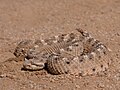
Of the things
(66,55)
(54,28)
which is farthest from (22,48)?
(54,28)

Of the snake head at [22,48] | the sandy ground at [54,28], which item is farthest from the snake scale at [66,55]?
the sandy ground at [54,28]

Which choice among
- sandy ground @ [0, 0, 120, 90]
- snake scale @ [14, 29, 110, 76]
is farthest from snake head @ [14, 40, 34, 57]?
sandy ground @ [0, 0, 120, 90]

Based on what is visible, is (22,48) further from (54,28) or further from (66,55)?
(54,28)

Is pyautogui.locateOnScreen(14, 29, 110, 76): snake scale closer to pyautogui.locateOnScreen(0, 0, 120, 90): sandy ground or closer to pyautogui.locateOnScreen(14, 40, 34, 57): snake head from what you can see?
pyautogui.locateOnScreen(14, 40, 34, 57): snake head

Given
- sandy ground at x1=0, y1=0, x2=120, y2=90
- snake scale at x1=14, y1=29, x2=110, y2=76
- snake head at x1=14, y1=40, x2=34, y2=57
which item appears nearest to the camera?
sandy ground at x1=0, y1=0, x2=120, y2=90

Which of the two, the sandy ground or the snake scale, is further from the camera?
the snake scale

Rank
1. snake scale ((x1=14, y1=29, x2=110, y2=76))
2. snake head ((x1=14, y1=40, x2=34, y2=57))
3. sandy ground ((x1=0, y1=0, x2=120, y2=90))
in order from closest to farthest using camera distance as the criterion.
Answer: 1. sandy ground ((x1=0, y1=0, x2=120, y2=90))
2. snake scale ((x1=14, y1=29, x2=110, y2=76))
3. snake head ((x1=14, y1=40, x2=34, y2=57))

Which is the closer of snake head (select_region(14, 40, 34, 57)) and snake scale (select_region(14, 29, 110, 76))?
snake scale (select_region(14, 29, 110, 76))

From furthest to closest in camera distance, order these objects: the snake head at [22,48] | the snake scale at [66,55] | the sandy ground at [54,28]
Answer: the snake head at [22,48] → the snake scale at [66,55] → the sandy ground at [54,28]

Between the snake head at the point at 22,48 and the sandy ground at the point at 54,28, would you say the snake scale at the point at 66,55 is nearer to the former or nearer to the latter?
the snake head at the point at 22,48
